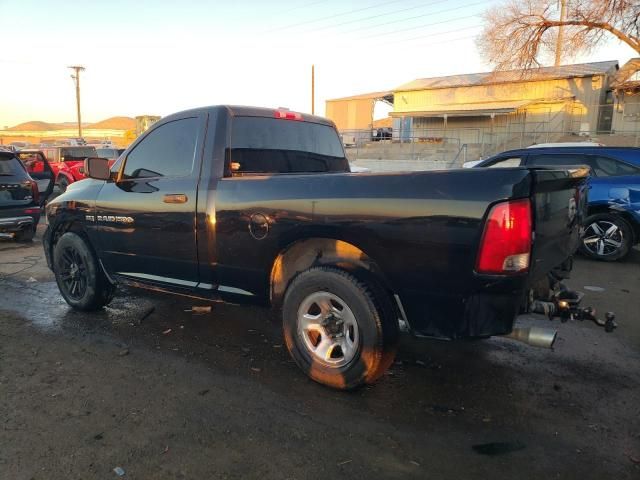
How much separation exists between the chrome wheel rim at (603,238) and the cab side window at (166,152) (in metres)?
6.18

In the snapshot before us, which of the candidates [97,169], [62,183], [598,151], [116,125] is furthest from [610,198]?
[116,125]

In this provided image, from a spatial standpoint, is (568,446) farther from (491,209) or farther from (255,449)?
(255,449)

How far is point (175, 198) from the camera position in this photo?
3887 millimetres

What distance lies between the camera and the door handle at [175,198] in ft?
12.6

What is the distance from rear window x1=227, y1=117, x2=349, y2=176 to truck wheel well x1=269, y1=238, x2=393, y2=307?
852 millimetres

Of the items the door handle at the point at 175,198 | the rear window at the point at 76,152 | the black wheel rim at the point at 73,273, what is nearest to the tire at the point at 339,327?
the door handle at the point at 175,198

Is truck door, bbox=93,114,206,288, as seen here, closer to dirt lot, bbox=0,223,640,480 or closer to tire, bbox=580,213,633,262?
dirt lot, bbox=0,223,640,480

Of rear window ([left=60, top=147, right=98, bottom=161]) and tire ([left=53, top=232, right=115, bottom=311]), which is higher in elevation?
rear window ([left=60, top=147, right=98, bottom=161])

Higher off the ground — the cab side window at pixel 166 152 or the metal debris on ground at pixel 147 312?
the cab side window at pixel 166 152

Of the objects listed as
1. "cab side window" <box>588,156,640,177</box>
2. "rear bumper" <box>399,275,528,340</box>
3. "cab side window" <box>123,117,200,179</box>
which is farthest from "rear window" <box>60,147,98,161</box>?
"rear bumper" <box>399,275,528,340</box>

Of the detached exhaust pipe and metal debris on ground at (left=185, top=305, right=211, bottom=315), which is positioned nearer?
the detached exhaust pipe

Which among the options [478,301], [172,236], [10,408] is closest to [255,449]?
[478,301]

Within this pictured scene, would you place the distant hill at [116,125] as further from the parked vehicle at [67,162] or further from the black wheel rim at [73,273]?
the black wheel rim at [73,273]

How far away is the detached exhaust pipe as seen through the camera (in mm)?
2756
